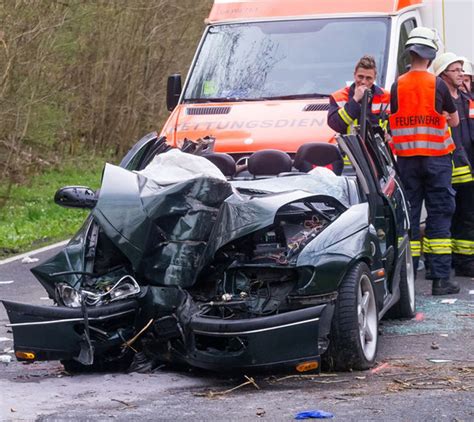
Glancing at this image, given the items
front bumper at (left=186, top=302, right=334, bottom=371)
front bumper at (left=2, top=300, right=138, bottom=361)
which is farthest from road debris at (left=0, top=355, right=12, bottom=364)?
front bumper at (left=186, top=302, right=334, bottom=371)

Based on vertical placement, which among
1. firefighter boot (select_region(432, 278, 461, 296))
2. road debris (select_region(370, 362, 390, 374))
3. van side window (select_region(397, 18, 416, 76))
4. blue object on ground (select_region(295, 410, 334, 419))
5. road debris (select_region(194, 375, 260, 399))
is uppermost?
van side window (select_region(397, 18, 416, 76))

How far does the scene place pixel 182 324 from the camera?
22.1 feet

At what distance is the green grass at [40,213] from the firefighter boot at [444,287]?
16.5 ft

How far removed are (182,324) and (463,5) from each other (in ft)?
25.0

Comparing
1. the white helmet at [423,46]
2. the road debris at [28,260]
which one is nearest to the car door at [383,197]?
the white helmet at [423,46]

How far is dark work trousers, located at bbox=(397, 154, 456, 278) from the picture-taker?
10008mm

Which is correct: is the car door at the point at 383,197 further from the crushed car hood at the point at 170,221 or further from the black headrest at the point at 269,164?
the crushed car hood at the point at 170,221

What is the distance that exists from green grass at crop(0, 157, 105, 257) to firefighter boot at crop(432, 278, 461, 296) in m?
5.03

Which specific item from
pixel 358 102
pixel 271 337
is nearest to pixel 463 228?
pixel 358 102

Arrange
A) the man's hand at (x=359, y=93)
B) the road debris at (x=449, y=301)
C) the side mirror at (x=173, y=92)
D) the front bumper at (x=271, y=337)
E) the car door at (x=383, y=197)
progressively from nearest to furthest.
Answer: the front bumper at (x=271, y=337)
the car door at (x=383, y=197)
the road debris at (x=449, y=301)
the man's hand at (x=359, y=93)
the side mirror at (x=173, y=92)

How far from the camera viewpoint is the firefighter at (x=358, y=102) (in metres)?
9.79

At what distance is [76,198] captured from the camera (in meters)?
7.33

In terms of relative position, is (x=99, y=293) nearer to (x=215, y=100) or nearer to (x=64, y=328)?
(x=64, y=328)

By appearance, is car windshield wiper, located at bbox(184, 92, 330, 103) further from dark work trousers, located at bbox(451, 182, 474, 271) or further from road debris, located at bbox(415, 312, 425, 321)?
road debris, located at bbox(415, 312, 425, 321)
